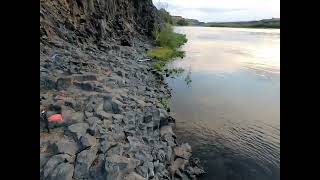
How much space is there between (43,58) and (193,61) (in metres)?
22.5

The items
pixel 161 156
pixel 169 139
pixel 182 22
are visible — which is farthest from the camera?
pixel 182 22

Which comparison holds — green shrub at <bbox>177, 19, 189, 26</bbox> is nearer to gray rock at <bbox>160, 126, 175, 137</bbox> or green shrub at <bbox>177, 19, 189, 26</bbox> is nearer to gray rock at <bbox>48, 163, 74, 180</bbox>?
gray rock at <bbox>160, 126, 175, 137</bbox>

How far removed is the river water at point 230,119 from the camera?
11.8 metres

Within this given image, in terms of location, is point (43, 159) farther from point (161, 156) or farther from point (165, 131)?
point (165, 131)

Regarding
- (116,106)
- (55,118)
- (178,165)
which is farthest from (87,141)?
(116,106)

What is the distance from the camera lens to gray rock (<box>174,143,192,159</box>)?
11570 mm

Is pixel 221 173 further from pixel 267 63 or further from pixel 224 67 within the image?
pixel 267 63

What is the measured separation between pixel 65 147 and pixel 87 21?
19260 mm

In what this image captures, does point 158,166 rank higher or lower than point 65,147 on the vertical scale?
lower

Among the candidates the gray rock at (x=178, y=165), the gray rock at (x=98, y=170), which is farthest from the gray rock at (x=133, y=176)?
the gray rock at (x=178, y=165)

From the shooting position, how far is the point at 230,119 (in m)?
16.5

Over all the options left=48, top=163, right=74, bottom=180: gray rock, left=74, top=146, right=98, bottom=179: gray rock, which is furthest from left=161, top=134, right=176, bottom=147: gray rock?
left=48, top=163, right=74, bottom=180: gray rock
